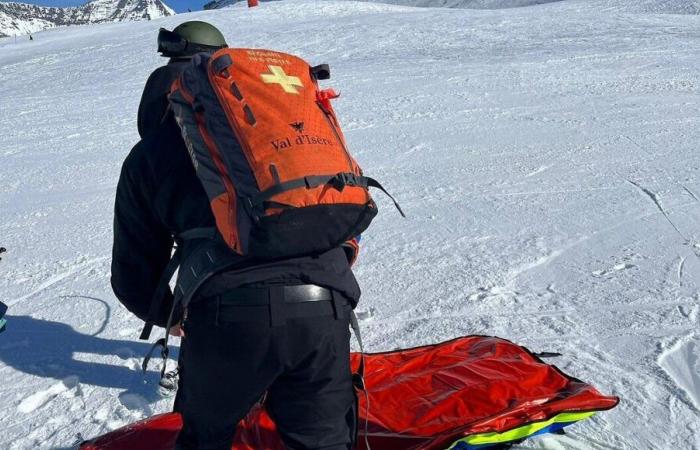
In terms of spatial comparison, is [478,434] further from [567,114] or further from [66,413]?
[567,114]

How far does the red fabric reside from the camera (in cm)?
254

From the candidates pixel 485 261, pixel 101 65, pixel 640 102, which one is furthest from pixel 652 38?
pixel 101 65

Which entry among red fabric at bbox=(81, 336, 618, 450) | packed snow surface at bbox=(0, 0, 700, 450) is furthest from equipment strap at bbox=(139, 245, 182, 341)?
packed snow surface at bbox=(0, 0, 700, 450)

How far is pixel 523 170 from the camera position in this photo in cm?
645

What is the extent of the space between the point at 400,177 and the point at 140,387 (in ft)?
12.7

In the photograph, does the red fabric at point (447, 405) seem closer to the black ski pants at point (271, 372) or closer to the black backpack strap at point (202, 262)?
the black ski pants at point (271, 372)

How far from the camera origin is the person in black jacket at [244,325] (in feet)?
5.67

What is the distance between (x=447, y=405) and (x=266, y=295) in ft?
4.16

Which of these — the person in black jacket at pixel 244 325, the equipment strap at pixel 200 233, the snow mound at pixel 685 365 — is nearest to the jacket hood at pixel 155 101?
the person in black jacket at pixel 244 325

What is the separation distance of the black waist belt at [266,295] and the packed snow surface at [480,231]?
1.45 meters

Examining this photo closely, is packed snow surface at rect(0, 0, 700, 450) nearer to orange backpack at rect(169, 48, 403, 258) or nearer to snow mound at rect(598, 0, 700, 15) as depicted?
orange backpack at rect(169, 48, 403, 258)

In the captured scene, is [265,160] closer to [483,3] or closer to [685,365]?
[685,365]

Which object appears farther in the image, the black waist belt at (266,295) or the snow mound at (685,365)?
the snow mound at (685,365)

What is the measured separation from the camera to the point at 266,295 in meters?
1.72
